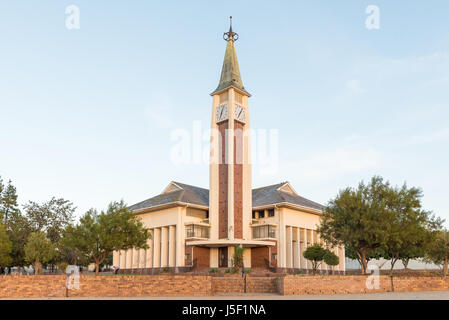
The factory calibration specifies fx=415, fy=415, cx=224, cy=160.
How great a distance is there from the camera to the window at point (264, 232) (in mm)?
A: 53156

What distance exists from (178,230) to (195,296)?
93.4ft

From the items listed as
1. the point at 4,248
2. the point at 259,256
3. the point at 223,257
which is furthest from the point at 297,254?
the point at 4,248

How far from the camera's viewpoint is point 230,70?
56562 mm

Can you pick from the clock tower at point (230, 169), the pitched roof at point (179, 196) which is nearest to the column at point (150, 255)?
the pitched roof at point (179, 196)

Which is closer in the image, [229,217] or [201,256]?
[229,217]

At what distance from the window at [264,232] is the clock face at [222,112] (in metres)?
15.1

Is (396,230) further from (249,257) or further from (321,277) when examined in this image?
(249,257)

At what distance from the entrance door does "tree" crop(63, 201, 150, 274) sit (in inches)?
749

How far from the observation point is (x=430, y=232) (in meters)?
35.0

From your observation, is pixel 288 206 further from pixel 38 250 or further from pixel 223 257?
pixel 38 250

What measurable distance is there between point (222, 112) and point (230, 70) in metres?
6.29

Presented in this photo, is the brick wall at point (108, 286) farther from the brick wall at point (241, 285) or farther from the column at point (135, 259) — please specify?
the column at point (135, 259)

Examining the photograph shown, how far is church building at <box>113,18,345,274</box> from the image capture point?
172 ft

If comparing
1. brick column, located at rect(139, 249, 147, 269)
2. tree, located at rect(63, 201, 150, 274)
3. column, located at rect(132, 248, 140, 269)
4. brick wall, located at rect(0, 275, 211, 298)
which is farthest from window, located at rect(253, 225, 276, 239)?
brick wall, located at rect(0, 275, 211, 298)
